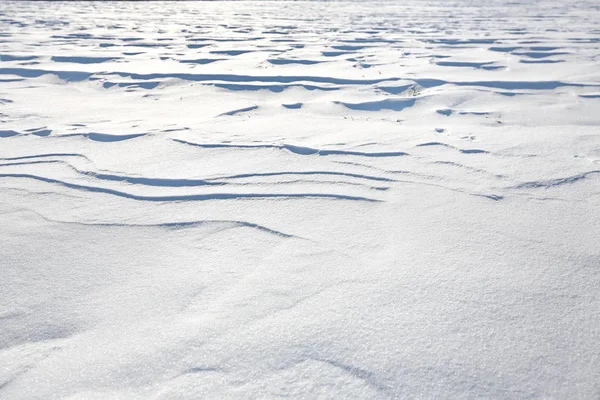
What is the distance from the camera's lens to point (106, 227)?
174cm

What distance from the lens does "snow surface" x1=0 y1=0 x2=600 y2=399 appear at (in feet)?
3.73

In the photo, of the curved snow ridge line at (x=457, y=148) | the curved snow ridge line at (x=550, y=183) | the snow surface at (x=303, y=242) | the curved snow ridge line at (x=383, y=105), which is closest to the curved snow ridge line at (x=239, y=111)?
the snow surface at (x=303, y=242)

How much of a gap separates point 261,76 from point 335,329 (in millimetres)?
3303

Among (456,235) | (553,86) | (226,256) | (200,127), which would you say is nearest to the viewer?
(226,256)

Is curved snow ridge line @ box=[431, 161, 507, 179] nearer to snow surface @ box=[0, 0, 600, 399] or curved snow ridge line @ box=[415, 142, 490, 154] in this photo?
snow surface @ box=[0, 0, 600, 399]

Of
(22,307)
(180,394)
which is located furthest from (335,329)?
(22,307)

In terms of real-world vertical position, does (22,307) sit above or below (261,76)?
below

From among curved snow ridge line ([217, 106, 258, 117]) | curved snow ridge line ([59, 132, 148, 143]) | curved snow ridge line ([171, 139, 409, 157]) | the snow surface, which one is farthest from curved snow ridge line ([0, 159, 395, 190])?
curved snow ridge line ([217, 106, 258, 117])

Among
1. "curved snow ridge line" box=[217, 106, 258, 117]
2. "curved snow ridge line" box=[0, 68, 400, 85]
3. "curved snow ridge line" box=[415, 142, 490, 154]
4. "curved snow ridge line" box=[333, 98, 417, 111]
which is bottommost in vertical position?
"curved snow ridge line" box=[415, 142, 490, 154]

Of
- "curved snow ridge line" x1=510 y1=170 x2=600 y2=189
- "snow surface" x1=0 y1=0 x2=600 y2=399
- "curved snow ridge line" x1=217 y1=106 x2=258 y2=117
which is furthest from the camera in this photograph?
"curved snow ridge line" x1=217 y1=106 x2=258 y2=117

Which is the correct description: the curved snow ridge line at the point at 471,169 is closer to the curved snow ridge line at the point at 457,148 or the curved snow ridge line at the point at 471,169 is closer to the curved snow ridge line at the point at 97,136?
the curved snow ridge line at the point at 457,148

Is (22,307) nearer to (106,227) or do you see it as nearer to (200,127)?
(106,227)

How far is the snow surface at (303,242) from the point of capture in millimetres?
1136

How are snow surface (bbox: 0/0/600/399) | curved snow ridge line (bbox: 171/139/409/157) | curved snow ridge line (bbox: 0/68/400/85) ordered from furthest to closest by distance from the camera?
1. curved snow ridge line (bbox: 0/68/400/85)
2. curved snow ridge line (bbox: 171/139/409/157)
3. snow surface (bbox: 0/0/600/399)
